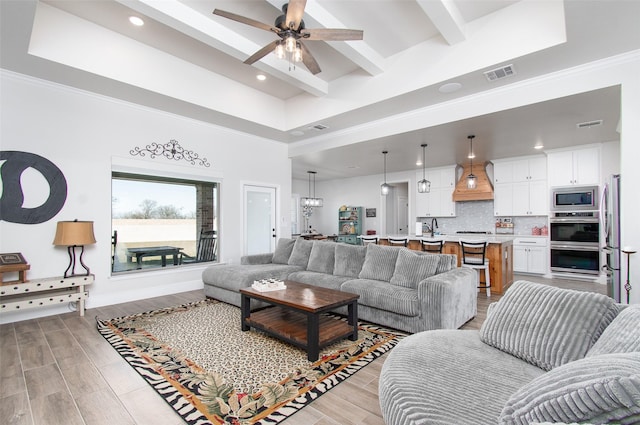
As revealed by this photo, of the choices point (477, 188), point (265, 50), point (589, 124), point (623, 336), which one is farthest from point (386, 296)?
point (477, 188)

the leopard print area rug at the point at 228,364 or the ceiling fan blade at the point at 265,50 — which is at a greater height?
the ceiling fan blade at the point at 265,50

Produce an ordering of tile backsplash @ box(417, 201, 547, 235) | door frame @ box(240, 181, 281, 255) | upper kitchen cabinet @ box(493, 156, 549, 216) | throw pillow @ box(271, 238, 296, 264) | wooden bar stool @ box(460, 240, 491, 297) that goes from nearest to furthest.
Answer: wooden bar stool @ box(460, 240, 491, 297)
throw pillow @ box(271, 238, 296, 264)
door frame @ box(240, 181, 281, 255)
upper kitchen cabinet @ box(493, 156, 549, 216)
tile backsplash @ box(417, 201, 547, 235)

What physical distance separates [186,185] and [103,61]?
7.34 ft

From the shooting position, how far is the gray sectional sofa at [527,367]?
2.76 feet

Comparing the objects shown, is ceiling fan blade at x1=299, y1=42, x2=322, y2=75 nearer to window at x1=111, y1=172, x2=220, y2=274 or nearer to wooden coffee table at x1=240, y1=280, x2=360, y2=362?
wooden coffee table at x1=240, y1=280, x2=360, y2=362

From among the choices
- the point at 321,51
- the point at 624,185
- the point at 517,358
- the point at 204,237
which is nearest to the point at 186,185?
the point at 204,237

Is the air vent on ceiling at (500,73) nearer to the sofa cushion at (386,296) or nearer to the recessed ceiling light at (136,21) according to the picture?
the sofa cushion at (386,296)

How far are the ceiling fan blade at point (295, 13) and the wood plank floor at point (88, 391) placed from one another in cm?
296

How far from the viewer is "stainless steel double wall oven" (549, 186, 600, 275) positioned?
19.2 ft

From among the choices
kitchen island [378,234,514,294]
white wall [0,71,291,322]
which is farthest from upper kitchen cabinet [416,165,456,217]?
white wall [0,71,291,322]

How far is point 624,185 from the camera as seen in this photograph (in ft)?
10.5

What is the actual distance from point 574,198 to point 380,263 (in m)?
4.91

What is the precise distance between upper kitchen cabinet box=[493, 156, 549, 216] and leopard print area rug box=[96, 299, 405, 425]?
5478 millimetres

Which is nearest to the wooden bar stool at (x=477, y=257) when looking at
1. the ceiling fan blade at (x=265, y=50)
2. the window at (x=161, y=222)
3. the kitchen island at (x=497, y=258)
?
the kitchen island at (x=497, y=258)
